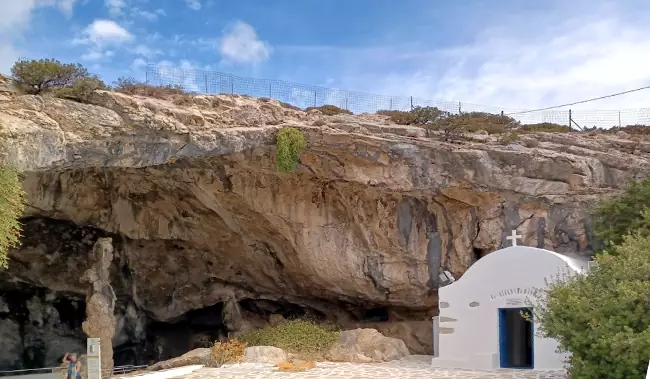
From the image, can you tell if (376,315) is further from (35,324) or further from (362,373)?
(35,324)

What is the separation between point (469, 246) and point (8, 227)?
44.5ft

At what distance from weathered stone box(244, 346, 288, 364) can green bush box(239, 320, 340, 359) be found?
62 centimetres

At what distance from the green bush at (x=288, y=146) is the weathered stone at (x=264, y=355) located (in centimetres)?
503

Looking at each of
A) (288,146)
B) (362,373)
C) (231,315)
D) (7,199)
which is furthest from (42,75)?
(231,315)

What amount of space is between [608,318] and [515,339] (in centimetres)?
754

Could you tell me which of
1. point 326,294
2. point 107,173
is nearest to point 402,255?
point 326,294

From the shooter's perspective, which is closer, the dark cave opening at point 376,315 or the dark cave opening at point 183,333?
the dark cave opening at point 376,315

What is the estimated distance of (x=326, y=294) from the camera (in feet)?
77.5

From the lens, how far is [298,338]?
1989cm

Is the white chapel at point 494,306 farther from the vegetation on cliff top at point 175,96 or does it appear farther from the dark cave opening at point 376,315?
the dark cave opening at point 376,315

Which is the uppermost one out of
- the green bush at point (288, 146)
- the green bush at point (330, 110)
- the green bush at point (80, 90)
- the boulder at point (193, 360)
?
the green bush at point (330, 110)

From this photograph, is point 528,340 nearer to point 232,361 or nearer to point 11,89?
point 232,361

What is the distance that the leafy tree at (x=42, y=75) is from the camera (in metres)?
14.9

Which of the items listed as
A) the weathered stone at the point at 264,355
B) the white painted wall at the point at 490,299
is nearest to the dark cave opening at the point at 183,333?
the weathered stone at the point at 264,355
